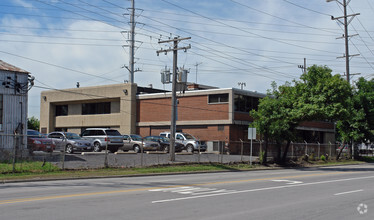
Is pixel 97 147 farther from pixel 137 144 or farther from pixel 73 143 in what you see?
pixel 137 144

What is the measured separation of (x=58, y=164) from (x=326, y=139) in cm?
4225

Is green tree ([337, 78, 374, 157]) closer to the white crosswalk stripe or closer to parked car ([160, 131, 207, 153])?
parked car ([160, 131, 207, 153])

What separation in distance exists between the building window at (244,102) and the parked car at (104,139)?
14.2 meters

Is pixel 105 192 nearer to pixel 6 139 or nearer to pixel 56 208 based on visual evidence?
pixel 56 208

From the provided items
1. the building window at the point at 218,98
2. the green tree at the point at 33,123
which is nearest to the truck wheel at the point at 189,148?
the building window at the point at 218,98

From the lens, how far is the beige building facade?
1881 inches

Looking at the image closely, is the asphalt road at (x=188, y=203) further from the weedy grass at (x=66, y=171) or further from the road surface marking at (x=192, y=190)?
the weedy grass at (x=66, y=171)

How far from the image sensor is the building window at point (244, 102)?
41594 millimetres

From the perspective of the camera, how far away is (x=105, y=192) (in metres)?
13.1

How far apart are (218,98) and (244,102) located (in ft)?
8.93

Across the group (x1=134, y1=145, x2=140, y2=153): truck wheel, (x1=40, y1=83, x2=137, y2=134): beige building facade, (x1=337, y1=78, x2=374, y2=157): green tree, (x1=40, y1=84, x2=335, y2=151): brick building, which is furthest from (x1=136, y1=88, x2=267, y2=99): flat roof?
(x1=134, y1=145, x2=140, y2=153): truck wheel

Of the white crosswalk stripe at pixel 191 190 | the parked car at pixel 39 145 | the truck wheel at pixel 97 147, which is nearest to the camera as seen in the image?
the white crosswalk stripe at pixel 191 190

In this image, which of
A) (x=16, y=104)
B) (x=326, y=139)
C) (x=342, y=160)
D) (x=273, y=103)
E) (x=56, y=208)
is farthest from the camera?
(x=326, y=139)

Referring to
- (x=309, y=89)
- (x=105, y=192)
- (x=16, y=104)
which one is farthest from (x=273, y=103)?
(x=105, y=192)
